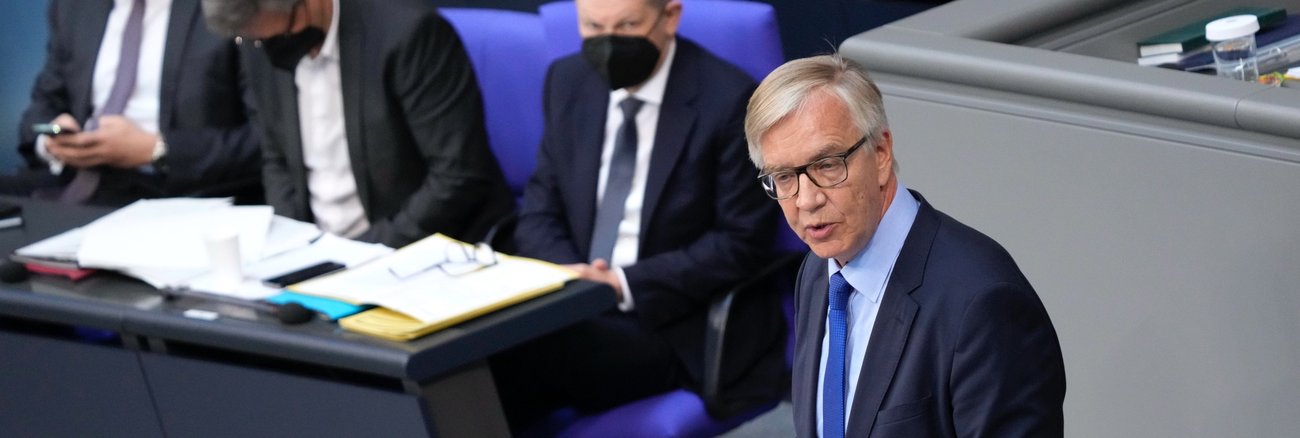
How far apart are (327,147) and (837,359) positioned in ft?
6.59

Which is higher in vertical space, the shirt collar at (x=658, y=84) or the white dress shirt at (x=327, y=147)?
the shirt collar at (x=658, y=84)

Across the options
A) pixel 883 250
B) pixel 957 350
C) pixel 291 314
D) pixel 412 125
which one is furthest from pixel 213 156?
pixel 957 350

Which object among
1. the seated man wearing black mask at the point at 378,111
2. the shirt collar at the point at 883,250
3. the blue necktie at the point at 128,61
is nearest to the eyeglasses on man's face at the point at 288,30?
the seated man wearing black mask at the point at 378,111

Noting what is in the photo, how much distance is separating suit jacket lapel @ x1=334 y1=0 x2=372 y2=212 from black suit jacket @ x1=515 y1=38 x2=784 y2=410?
0.50 meters

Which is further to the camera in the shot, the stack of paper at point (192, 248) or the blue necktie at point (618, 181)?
the blue necktie at point (618, 181)

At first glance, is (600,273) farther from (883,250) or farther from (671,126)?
(883,250)

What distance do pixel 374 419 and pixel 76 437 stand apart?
0.79m

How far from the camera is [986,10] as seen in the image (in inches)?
100

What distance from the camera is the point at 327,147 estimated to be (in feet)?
11.6

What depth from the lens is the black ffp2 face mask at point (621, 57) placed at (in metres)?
3.07

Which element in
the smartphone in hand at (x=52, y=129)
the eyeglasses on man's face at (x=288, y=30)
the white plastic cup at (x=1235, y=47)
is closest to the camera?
the white plastic cup at (x=1235, y=47)

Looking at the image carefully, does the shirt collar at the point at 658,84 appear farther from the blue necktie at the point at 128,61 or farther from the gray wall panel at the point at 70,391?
the blue necktie at the point at 128,61

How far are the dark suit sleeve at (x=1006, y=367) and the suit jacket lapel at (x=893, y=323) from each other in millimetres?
Result: 83

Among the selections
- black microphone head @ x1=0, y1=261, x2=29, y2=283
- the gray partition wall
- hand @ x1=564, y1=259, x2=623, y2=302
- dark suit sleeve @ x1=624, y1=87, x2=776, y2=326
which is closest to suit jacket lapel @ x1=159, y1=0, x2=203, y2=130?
black microphone head @ x1=0, y1=261, x2=29, y2=283
